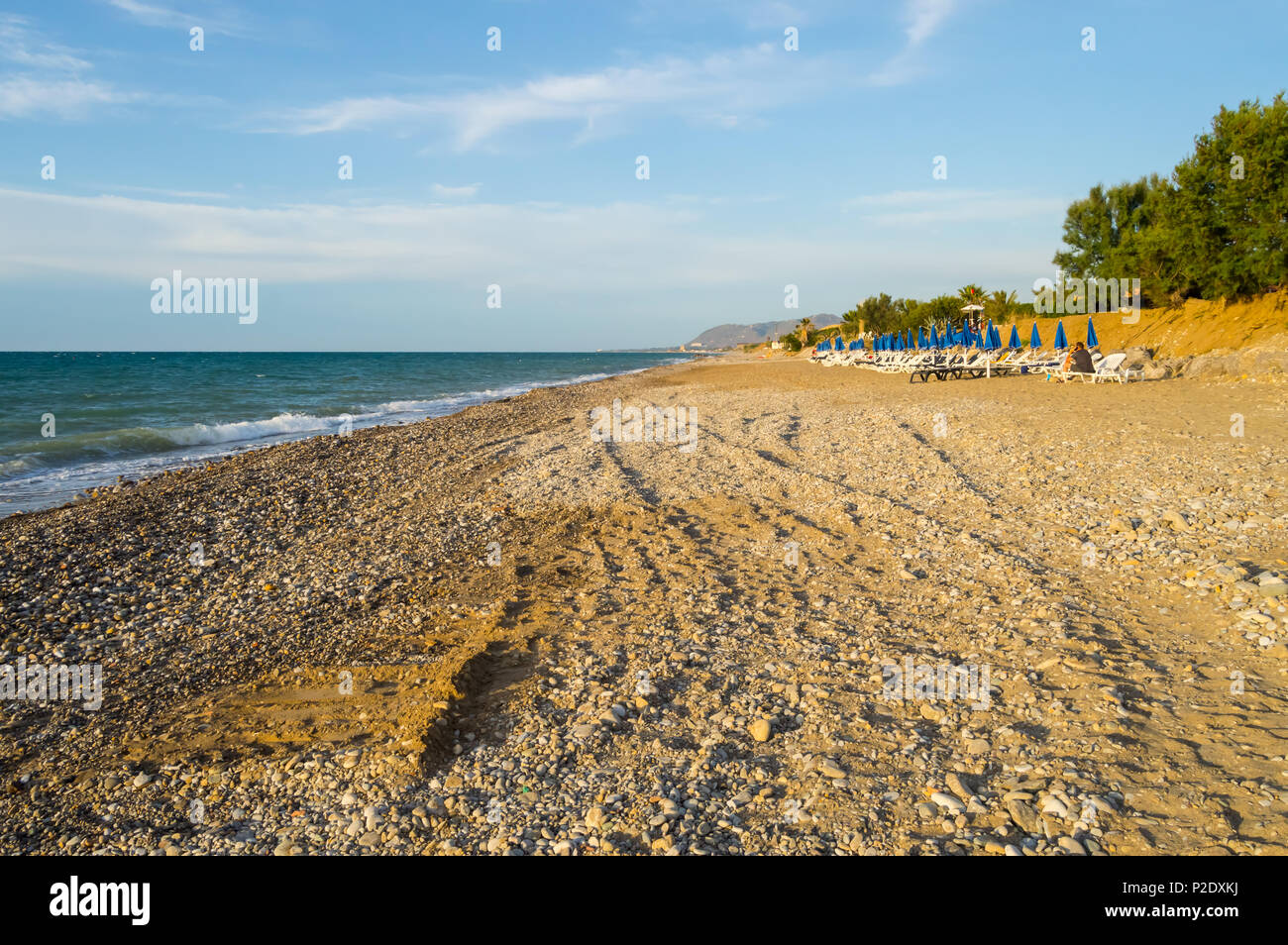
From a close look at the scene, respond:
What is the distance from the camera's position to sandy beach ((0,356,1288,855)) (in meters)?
3.86

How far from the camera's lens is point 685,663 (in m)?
5.70

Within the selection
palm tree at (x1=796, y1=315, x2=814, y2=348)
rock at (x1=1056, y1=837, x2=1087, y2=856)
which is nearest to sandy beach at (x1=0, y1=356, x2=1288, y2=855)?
rock at (x1=1056, y1=837, x2=1087, y2=856)

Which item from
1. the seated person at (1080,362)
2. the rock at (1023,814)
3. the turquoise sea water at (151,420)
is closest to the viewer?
the rock at (1023,814)

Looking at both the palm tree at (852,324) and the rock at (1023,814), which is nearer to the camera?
the rock at (1023,814)

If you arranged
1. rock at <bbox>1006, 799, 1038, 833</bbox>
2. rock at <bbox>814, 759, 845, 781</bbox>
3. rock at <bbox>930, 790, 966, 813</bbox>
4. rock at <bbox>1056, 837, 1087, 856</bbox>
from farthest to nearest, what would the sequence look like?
1. rock at <bbox>814, 759, 845, 781</bbox>
2. rock at <bbox>930, 790, 966, 813</bbox>
3. rock at <bbox>1006, 799, 1038, 833</bbox>
4. rock at <bbox>1056, 837, 1087, 856</bbox>

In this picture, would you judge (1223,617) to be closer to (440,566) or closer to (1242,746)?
Result: (1242,746)

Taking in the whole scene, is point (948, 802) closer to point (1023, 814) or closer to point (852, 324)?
point (1023, 814)

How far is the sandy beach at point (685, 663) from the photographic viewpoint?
12.7ft

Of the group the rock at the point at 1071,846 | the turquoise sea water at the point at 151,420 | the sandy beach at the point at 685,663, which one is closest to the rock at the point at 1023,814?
the sandy beach at the point at 685,663

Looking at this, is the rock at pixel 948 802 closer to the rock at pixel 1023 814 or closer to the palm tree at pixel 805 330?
the rock at pixel 1023 814

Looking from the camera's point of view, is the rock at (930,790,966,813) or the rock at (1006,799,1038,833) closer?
the rock at (1006,799,1038,833)

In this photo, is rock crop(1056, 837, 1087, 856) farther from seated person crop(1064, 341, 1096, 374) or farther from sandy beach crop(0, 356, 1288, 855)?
seated person crop(1064, 341, 1096, 374)
